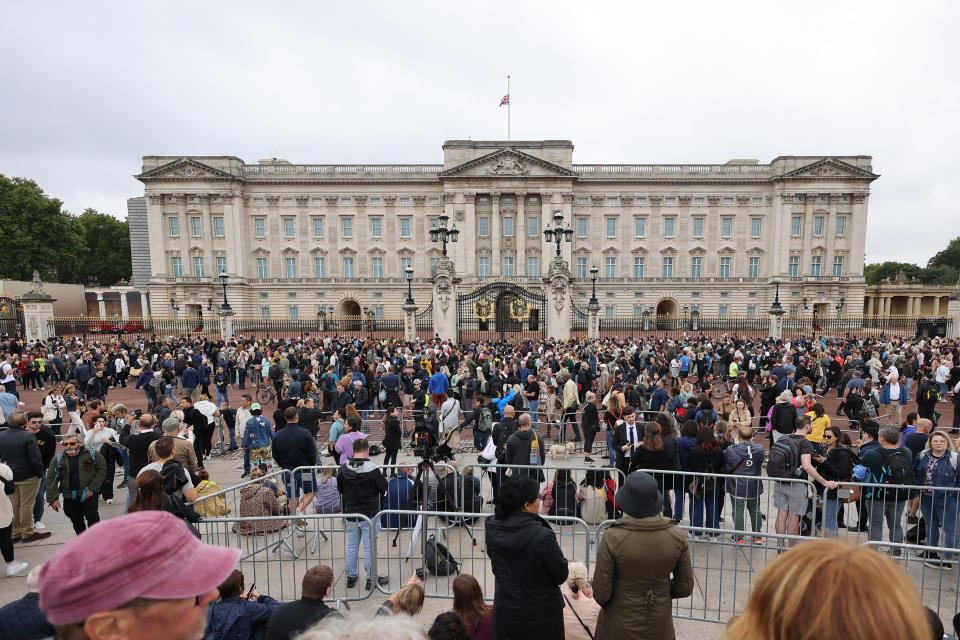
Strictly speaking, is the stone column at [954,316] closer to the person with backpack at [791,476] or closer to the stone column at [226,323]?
the person with backpack at [791,476]

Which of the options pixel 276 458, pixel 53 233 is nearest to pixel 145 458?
pixel 276 458

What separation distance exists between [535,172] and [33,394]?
4192cm

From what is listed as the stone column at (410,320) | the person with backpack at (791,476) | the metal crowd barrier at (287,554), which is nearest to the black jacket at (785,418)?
the person with backpack at (791,476)

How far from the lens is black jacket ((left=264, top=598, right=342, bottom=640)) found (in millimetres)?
2979

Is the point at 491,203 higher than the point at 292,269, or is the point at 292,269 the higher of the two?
the point at 491,203

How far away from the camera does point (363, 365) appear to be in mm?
16875

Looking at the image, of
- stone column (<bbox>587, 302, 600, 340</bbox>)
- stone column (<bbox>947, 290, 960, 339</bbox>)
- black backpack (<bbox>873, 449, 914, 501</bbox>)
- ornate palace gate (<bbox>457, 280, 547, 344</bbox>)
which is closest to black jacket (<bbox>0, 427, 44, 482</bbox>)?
black backpack (<bbox>873, 449, 914, 501</bbox>)

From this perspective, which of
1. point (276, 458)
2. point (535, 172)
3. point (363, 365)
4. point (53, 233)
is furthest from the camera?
point (53, 233)

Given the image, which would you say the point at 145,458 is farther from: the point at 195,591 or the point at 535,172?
the point at 535,172

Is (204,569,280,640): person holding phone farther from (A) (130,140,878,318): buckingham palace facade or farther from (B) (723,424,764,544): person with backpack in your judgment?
(A) (130,140,878,318): buckingham palace facade

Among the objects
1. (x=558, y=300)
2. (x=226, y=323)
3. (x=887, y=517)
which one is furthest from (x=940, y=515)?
(x=226, y=323)

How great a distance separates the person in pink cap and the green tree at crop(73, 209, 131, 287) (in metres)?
83.4

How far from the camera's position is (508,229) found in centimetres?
5050

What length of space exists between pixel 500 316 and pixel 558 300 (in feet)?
22.7
